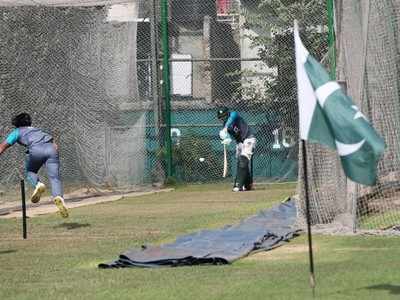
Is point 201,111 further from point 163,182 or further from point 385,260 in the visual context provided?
point 385,260

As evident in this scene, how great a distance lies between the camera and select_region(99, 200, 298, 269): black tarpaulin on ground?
37.7 ft

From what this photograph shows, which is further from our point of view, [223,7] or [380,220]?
[223,7]

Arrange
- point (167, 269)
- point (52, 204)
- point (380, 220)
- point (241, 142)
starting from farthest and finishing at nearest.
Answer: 1. point (241, 142)
2. point (52, 204)
3. point (380, 220)
4. point (167, 269)

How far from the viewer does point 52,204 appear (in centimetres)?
2092

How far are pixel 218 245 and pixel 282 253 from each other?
837mm

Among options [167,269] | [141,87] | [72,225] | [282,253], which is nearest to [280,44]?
[141,87]

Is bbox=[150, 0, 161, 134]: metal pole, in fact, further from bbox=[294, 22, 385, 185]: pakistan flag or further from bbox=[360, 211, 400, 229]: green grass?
bbox=[294, 22, 385, 185]: pakistan flag

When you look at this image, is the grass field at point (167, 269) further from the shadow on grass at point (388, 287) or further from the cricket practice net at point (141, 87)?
the cricket practice net at point (141, 87)

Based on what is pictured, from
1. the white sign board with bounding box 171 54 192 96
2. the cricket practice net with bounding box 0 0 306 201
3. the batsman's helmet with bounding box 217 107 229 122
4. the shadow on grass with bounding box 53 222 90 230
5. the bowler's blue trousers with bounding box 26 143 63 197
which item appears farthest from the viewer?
the white sign board with bounding box 171 54 192 96

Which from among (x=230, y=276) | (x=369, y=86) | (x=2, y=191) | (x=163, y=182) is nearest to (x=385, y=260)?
(x=230, y=276)

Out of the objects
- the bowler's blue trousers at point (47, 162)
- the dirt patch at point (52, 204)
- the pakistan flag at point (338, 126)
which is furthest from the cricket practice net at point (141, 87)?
the pakistan flag at point (338, 126)

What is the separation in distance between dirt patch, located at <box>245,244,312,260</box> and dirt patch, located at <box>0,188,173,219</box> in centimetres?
675

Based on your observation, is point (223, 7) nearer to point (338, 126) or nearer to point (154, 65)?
point (154, 65)

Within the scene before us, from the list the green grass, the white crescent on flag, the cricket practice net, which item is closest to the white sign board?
the cricket practice net
